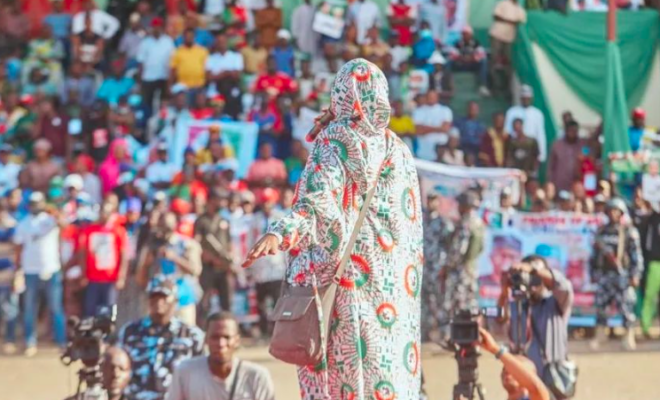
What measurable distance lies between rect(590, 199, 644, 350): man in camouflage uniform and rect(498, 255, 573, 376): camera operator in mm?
5864

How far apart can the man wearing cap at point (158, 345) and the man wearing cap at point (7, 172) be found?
855cm

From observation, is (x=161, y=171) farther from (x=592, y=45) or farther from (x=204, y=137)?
(x=592, y=45)

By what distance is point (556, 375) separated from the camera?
10.2 metres

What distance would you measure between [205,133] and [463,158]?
285 cm

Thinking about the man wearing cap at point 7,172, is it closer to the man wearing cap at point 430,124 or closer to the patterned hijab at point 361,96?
the man wearing cap at point 430,124

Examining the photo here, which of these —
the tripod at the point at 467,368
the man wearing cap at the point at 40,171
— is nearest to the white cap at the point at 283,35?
the man wearing cap at the point at 40,171

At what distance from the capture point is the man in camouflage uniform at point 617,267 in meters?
16.0

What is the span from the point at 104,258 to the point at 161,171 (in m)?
2.48

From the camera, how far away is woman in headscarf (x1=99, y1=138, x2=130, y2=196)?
18.2 m

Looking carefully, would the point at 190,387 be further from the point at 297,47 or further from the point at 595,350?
the point at 297,47

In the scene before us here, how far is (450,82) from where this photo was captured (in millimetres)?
20922

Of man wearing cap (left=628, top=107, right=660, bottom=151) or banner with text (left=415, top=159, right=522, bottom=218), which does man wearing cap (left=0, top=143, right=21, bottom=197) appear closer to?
banner with text (left=415, top=159, right=522, bottom=218)

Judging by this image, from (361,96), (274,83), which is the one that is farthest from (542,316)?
(274,83)

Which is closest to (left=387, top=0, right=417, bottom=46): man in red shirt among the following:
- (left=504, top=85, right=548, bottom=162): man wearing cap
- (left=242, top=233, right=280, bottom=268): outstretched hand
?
(left=504, top=85, right=548, bottom=162): man wearing cap
